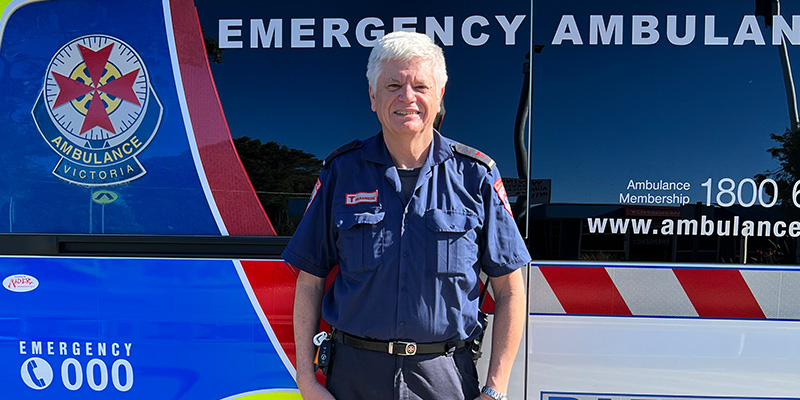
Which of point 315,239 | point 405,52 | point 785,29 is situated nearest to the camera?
point 405,52

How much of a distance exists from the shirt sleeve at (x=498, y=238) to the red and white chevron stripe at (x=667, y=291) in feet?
0.79

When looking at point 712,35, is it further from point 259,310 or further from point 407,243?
point 259,310

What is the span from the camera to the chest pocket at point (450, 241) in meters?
1.40

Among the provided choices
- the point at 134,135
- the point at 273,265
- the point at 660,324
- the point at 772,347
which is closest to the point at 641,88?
the point at 660,324

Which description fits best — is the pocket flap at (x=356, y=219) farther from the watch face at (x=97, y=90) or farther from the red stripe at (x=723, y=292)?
the red stripe at (x=723, y=292)

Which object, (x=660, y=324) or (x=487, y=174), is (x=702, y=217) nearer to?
(x=660, y=324)

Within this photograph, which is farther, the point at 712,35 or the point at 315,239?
the point at 712,35

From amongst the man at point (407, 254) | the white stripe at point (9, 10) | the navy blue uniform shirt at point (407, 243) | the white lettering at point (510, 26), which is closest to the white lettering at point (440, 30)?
the white lettering at point (510, 26)

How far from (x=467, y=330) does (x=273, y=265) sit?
0.65 metres

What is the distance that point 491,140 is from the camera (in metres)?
1.68

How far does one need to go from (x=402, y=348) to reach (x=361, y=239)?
A: 1.00 feet

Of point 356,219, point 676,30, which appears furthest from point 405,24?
point 676,30

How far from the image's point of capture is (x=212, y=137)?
1730 mm

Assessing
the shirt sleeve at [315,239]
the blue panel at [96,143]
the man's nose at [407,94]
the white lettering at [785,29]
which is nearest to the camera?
the man's nose at [407,94]
